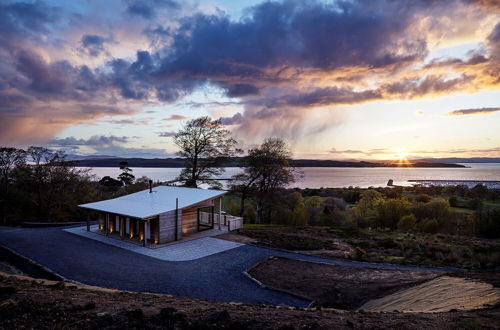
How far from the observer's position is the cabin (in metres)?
15.6

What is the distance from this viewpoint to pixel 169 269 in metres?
11.3

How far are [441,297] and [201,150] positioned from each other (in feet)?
72.8

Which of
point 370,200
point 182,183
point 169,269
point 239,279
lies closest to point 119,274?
point 169,269

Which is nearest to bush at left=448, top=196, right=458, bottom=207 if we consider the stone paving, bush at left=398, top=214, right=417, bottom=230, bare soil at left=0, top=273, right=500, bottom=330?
bush at left=398, top=214, right=417, bottom=230

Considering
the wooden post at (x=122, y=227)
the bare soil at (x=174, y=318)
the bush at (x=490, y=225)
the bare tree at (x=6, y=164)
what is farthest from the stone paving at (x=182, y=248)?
the bush at (x=490, y=225)

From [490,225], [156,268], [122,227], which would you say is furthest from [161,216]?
[490,225]

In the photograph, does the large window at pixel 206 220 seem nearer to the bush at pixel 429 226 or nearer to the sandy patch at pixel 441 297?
the sandy patch at pixel 441 297

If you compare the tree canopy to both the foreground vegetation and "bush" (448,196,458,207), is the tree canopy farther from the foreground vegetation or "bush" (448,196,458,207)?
"bush" (448,196,458,207)

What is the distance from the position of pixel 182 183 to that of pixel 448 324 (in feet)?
81.6

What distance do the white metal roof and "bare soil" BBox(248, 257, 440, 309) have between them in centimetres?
668

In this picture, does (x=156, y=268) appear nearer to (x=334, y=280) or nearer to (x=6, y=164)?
(x=334, y=280)

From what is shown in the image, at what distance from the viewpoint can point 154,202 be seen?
59.0 feet

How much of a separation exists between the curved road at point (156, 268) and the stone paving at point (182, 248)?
1.54 ft

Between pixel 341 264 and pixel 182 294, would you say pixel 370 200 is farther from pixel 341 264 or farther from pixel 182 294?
pixel 182 294
